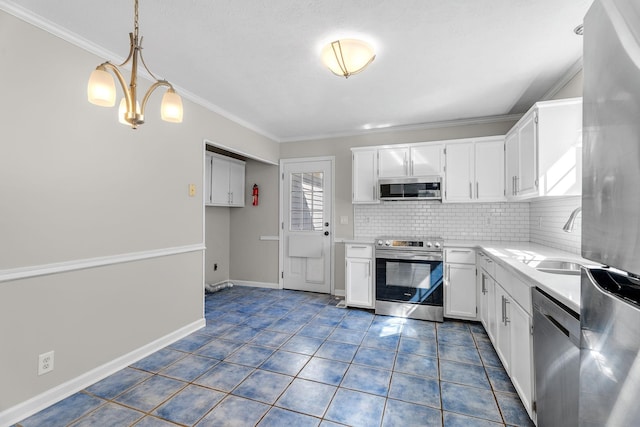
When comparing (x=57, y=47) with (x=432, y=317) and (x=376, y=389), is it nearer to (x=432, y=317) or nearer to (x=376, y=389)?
(x=376, y=389)

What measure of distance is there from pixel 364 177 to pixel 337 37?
2196 mm

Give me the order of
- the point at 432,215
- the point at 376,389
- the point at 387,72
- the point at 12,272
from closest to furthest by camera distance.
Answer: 1. the point at 12,272
2. the point at 376,389
3. the point at 387,72
4. the point at 432,215

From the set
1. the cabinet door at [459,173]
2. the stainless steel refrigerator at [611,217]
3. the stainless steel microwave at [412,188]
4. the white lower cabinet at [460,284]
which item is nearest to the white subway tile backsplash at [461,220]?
the cabinet door at [459,173]

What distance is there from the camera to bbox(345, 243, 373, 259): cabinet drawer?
3869 mm

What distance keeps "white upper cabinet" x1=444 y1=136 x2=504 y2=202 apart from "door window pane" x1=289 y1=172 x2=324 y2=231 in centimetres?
191

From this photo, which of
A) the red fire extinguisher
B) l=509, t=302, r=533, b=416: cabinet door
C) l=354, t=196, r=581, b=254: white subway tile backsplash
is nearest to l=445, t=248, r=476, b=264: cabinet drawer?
l=354, t=196, r=581, b=254: white subway tile backsplash

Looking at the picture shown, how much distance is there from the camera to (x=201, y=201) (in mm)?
3297

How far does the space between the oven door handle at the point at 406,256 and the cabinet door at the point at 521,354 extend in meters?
1.40

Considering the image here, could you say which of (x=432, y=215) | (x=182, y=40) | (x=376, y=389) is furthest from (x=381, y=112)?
(x=376, y=389)

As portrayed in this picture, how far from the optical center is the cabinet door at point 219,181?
4.46 m

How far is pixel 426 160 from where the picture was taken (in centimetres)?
388

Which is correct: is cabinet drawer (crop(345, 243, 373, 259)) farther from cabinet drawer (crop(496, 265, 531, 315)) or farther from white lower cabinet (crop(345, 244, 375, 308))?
cabinet drawer (crop(496, 265, 531, 315))

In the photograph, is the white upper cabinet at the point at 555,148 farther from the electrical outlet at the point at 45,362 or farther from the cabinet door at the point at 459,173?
the electrical outlet at the point at 45,362

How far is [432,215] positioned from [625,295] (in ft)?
11.9
